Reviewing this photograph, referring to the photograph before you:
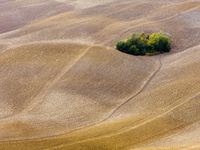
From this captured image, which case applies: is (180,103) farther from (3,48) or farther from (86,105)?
(3,48)

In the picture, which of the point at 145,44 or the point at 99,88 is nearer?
the point at 99,88

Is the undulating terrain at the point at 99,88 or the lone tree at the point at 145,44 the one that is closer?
the undulating terrain at the point at 99,88

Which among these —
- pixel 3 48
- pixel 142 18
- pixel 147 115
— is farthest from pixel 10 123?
pixel 142 18

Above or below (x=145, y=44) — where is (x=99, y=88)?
above
